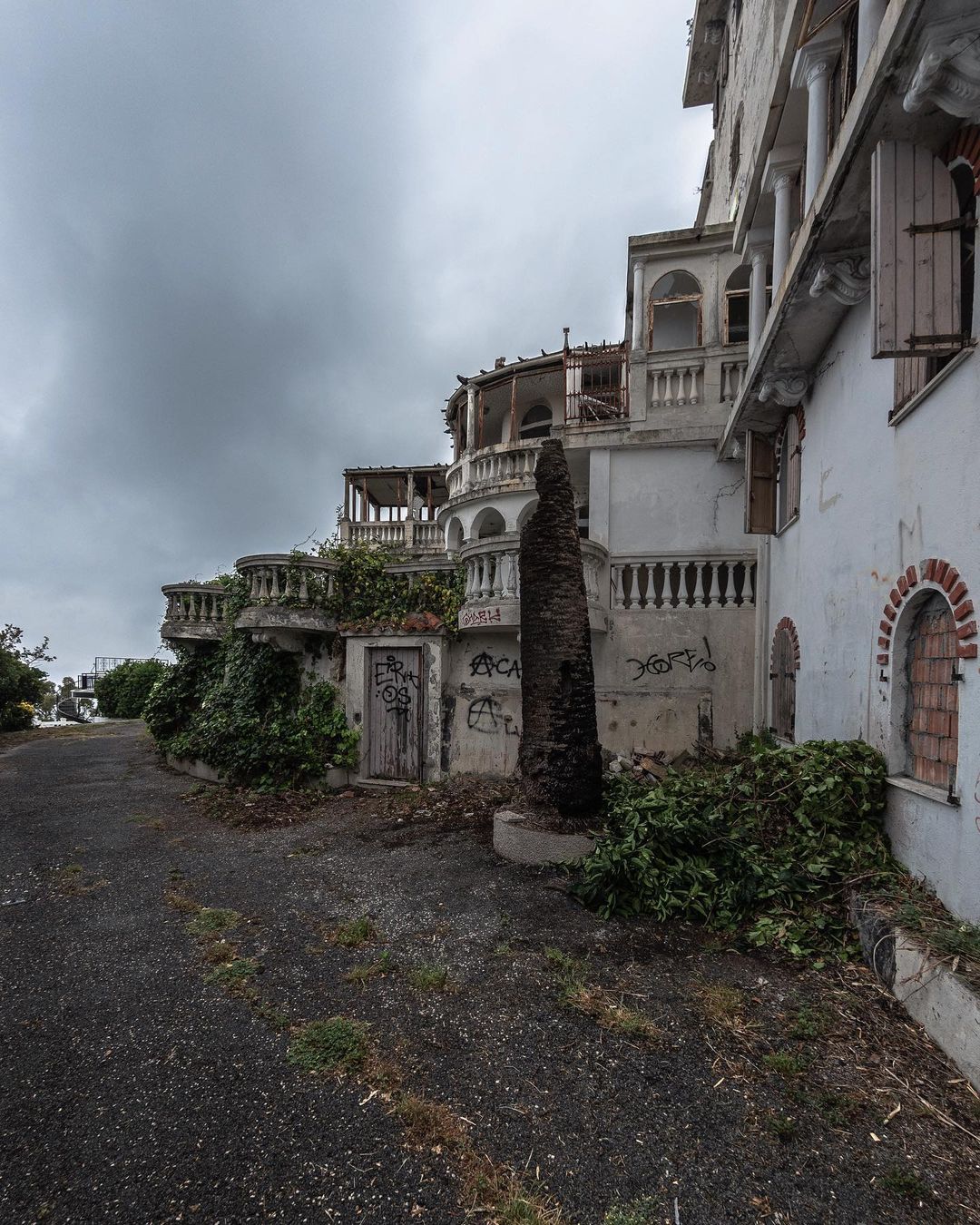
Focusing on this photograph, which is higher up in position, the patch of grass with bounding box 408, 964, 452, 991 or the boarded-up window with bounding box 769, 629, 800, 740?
the boarded-up window with bounding box 769, 629, 800, 740

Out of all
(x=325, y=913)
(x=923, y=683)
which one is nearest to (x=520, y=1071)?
(x=325, y=913)

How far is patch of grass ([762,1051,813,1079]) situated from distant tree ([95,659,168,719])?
2726 cm

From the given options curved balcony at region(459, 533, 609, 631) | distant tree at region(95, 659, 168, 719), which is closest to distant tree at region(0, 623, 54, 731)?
distant tree at region(95, 659, 168, 719)

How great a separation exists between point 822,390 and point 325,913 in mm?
7722

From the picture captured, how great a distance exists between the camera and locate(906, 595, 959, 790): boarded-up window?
162 inches

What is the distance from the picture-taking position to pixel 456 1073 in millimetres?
3041

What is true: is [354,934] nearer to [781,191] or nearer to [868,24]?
[868,24]

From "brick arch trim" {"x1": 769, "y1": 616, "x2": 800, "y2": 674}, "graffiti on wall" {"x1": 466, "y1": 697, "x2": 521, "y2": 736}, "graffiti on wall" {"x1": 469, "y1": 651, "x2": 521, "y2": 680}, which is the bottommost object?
"graffiti on wall" {"x1": 466, "y1": 697, "x2": 521, "y2": 736}

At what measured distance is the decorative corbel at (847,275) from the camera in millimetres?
5352

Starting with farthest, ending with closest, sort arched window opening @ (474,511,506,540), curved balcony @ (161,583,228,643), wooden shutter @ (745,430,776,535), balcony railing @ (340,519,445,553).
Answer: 1. balcony railing @ (340,519,445,553)
2. arched window opening @ (474,511,506,540)
3. curved balcony @ (161,583,228,643)
4. wooden shutter @ (745,430,776,535)

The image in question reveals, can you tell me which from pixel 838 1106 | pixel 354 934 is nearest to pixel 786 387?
pixel 838 1106

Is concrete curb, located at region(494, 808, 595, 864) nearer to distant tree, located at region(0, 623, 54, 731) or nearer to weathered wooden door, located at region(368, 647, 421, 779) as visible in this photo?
weathered wooden door, located at region(368, 647, 421, 779)

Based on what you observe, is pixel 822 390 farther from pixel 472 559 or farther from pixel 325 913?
pixel 325 913

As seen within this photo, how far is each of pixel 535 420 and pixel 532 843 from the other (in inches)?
635
